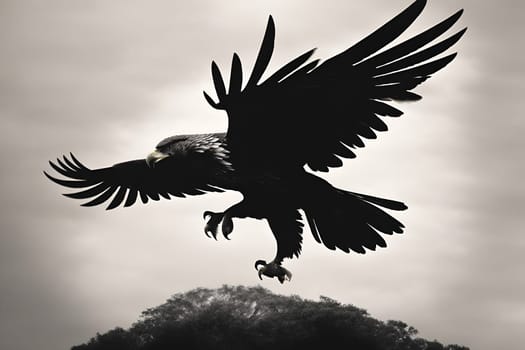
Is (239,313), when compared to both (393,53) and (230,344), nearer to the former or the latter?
(230,344)

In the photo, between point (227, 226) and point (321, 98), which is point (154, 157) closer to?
point (227, 226)

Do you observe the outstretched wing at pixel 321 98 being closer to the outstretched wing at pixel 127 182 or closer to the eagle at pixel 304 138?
the eagle at pixel 304 138

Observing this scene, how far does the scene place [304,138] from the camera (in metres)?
9.68

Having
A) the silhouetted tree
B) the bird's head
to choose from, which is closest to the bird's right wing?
the bird's head

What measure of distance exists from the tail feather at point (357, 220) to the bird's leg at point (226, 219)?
858 millimetres

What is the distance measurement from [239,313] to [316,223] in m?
21.9

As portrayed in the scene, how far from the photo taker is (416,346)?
30.7m

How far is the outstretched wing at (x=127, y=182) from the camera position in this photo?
443 inches

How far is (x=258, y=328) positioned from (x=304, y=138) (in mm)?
21868

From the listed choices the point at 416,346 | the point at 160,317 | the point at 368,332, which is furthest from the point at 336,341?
the point at 160,317

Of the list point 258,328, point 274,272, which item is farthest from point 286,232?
point 258,328

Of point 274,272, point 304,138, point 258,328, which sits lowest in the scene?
point 274,272

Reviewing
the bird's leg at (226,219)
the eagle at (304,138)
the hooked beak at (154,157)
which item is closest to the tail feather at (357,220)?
the eagle at (304,138)

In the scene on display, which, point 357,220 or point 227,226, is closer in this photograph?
point 227,226
